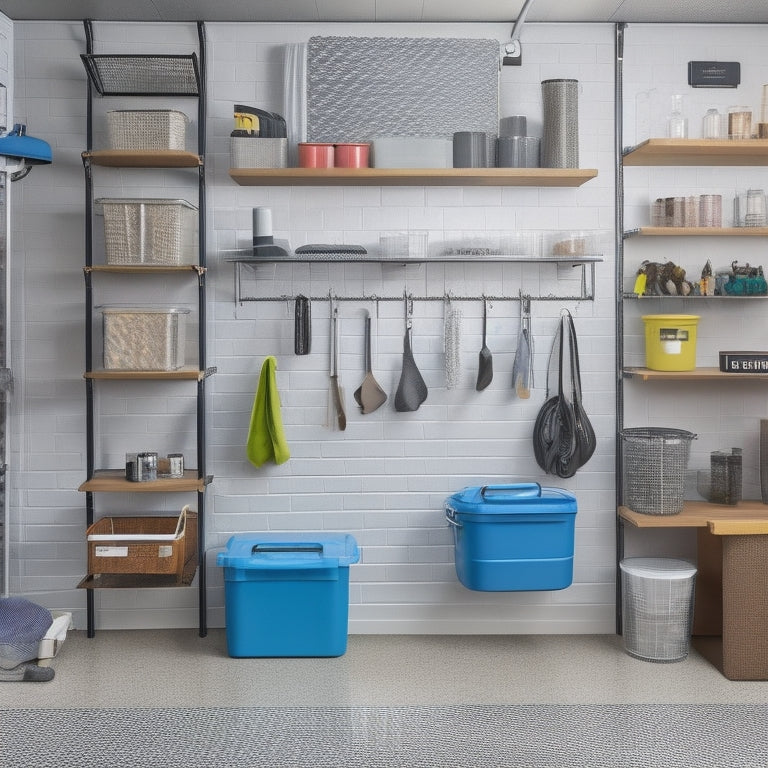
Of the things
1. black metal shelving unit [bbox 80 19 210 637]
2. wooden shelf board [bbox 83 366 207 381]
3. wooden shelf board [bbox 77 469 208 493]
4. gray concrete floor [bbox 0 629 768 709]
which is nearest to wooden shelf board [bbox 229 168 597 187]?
black metal shelving unit [bbox 80 19 210 637]

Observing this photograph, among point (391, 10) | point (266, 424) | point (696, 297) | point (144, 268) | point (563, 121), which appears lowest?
point (266, 424)

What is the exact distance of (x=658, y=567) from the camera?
429 centimetres

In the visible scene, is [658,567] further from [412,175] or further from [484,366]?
[412,175]

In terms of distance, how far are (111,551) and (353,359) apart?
1.47 meters

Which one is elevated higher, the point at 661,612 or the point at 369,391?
the point at 369,391

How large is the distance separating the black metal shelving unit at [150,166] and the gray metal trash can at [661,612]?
2.06 metres

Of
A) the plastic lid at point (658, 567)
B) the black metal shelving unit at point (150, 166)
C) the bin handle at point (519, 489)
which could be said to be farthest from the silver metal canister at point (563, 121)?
the plastic lid at point (658, 567)

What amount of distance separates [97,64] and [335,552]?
2.52 meters

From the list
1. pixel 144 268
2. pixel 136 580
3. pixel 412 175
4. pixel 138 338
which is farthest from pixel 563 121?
pixel 136 580

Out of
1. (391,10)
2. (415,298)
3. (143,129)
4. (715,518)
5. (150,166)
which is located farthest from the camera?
(415,298)

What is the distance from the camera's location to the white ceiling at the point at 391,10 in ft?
13.8

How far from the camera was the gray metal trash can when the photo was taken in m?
4.14

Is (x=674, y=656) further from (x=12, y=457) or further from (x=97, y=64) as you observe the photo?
(x=97, y=64)

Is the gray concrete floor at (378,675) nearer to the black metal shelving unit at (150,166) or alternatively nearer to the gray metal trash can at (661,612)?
the gray metal trash can at (661,612)
